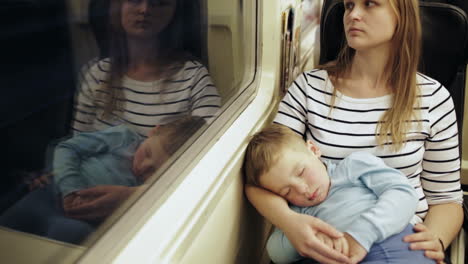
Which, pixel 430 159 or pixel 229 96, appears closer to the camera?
pixel 430 159

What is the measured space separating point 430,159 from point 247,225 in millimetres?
574

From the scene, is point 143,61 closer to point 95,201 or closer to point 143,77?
point 143,77

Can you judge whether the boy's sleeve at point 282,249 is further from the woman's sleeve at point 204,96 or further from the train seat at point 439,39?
the train seat at point 439,39

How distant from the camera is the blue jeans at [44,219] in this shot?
2.25 ft

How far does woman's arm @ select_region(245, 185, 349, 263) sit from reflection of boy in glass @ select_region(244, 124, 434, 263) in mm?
19

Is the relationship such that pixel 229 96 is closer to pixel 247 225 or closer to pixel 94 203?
pixel 247 225

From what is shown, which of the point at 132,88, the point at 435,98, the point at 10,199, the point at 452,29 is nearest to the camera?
the point at 10,199

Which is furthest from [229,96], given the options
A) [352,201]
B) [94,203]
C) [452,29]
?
[452,29]

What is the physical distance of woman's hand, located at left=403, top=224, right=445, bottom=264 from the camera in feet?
3.10

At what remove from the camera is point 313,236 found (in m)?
0.92

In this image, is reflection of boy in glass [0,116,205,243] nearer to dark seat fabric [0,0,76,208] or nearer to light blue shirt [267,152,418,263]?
dark seat fabric [0,0,76,208]

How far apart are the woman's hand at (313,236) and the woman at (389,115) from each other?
0.14 ft

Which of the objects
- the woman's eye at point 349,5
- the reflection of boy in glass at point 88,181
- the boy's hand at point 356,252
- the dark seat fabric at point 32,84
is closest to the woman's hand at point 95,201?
the reflection of boy in glass at point 88,181

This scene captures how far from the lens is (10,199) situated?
74 cm
